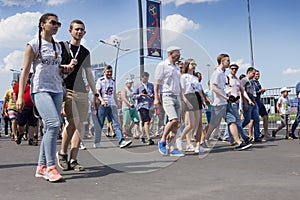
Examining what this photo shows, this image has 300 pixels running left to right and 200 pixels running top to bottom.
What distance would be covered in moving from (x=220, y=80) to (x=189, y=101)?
0.79m

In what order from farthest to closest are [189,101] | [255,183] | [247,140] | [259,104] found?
1. [259,104]
2. [247,140]
3. [189,101]
4. [255,183]

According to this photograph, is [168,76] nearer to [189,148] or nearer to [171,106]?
[171,106]

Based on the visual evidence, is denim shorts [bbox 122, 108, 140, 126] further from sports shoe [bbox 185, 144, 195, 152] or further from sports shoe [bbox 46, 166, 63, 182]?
sports shoe [bbox 46, 166, 63, 182]

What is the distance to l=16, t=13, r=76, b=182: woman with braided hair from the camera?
4.51 meters

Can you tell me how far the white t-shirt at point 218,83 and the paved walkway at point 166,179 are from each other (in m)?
1.38

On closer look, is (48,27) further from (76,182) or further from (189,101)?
(189,101)

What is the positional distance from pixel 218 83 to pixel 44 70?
4019 mm

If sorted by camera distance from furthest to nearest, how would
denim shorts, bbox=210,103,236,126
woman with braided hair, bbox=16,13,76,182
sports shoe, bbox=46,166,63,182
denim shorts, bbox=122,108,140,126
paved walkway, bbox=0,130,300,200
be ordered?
1. denim shorts, bbox=122,108,140,126
2. denim shorts, bbox=210,103,236,126
3. woman with braided hair, bbox=16,13,76,182
4. sports shoe, bbox=46,166,63,182
5. paved walkway, bbox=0,130,300,200

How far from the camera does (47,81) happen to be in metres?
4.61

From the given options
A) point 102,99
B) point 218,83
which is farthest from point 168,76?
point 102,99

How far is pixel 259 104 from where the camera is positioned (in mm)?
10508

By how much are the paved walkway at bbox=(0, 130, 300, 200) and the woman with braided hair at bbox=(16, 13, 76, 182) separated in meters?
0.36

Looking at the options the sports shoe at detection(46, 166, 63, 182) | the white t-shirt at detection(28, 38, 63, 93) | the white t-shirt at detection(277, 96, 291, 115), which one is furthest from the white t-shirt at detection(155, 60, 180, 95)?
the white t-shirt at detection(277, 96, 291, 115)

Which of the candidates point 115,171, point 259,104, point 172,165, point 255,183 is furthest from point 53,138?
point 259,104
